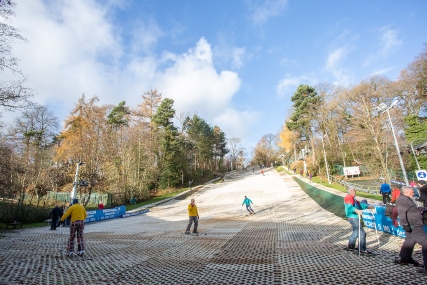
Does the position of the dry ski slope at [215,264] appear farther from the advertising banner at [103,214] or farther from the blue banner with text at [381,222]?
the advertising banner at [103,214]

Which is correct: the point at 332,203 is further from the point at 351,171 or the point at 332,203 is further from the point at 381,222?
the point at 351,171

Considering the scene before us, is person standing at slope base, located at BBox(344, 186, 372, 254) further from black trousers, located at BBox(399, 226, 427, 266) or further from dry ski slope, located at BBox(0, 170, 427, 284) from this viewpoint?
black trousers, located at BBox(399, 226, 427, 266)

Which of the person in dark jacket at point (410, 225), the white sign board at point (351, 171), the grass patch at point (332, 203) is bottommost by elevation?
the grass patch at point (332, 203)

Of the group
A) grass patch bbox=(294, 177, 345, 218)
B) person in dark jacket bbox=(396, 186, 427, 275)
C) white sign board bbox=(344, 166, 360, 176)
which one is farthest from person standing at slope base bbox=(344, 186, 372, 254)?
white sign board bbox=(344, 166, 360, 176)

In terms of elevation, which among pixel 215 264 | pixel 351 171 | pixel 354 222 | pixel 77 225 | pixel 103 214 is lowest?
pixel 215 264

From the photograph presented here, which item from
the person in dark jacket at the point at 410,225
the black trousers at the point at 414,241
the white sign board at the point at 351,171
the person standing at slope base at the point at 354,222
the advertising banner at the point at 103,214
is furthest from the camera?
the white sign board at the point at 351,171

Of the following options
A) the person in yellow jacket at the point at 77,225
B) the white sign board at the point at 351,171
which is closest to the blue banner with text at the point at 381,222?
the person in yellow jacket at the point at 77,225

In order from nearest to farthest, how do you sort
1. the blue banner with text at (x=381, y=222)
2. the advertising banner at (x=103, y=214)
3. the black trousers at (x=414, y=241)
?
the black trousers at (x=414, y=241)
the blue banner with text at (x=381, y=222)
the advertising banner at (x=103, y=214)

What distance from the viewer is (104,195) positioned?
2962 cm

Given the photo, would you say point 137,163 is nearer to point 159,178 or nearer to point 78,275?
point 159,178

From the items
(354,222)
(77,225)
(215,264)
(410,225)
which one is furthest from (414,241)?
(77,225)

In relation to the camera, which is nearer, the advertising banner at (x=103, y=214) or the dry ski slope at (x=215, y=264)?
the dry ski slope at (x=215, y=264)

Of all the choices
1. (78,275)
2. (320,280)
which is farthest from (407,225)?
(78,275)

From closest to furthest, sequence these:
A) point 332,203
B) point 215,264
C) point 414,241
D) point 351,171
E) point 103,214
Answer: point 414,241 → point 215,264 → point 332,203 → point 103,214 → point 351,171
